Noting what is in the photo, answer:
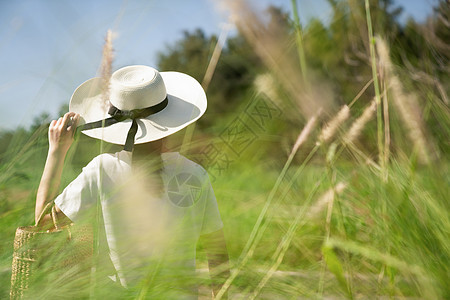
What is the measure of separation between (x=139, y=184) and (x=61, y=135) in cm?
23

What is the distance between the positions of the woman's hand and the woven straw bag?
25 cm

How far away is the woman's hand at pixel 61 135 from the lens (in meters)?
1.03

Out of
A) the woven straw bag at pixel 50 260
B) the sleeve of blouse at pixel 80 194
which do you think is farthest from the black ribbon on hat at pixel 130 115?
the woven straw bag at pixel 50 260

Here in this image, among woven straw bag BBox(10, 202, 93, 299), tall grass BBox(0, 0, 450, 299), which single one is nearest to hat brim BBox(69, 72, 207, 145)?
tall grass BBox(0, 0, 450, 299)

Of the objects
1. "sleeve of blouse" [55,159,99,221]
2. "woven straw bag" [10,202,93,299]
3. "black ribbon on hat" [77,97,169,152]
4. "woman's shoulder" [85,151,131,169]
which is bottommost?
"woven straw bag" [10,202,93,299]

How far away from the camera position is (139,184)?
979mm

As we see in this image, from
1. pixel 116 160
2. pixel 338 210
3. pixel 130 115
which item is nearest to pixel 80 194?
pixel 116 160

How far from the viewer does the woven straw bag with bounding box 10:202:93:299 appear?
0.66 metres

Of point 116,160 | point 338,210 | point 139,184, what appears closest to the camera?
point 338,210

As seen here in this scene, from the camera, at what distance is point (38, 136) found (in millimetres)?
963

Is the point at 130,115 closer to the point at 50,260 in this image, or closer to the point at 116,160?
the point at 116,160

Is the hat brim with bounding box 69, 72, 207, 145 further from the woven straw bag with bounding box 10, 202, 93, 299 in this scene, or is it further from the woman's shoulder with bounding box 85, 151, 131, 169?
the woven straw bag with bounding box 10, 202, 93, 299

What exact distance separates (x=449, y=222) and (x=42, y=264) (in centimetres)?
66

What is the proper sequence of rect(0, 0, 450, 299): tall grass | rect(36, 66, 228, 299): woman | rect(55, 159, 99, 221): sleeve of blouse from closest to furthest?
1. rect(0, 0, 450, 299): tall grass
2. rect(36, 66, 228, 299): woman
3. rect(55, 159, 99, 221): sleeve of blouse
